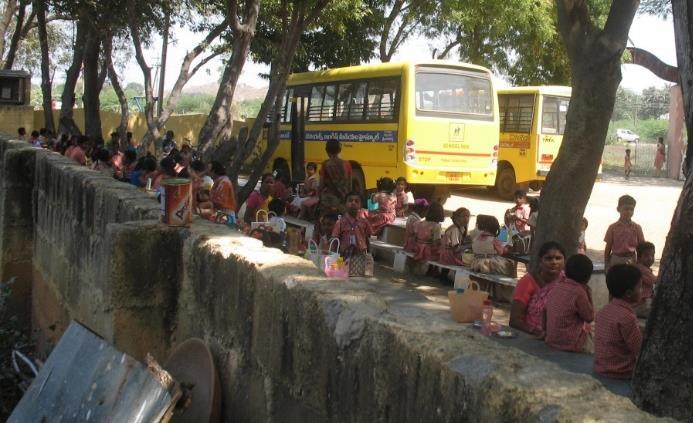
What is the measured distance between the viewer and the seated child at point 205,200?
702 cm

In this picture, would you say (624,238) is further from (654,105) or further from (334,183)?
(654,105)

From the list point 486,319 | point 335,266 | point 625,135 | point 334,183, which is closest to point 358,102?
A: point 334,183

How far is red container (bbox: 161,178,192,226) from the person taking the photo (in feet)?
12.7

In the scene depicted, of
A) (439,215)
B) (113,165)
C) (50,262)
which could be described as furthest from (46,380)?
(113,165)

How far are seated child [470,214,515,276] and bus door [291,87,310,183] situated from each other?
24.5 feet

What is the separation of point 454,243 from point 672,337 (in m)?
6.52

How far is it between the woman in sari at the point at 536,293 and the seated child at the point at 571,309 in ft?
1.35

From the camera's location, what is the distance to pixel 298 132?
16.7 metres

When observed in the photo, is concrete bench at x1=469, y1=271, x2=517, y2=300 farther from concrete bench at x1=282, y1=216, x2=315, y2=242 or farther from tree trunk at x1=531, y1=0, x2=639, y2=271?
concrete bench at x1=282, y1=216, x2=315, y2=242

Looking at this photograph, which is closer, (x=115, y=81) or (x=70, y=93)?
(x=115, y=81)

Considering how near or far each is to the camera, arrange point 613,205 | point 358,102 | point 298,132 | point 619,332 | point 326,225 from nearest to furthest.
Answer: point 619,332 → point 326,225 → point 358,102 → point 298,132 → point 613,205

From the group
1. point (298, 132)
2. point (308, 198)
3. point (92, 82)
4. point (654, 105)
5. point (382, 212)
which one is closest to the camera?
point (382, 212)

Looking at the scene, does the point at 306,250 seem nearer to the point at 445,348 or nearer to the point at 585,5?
the point at 585,5

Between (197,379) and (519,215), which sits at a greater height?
(519,215)
